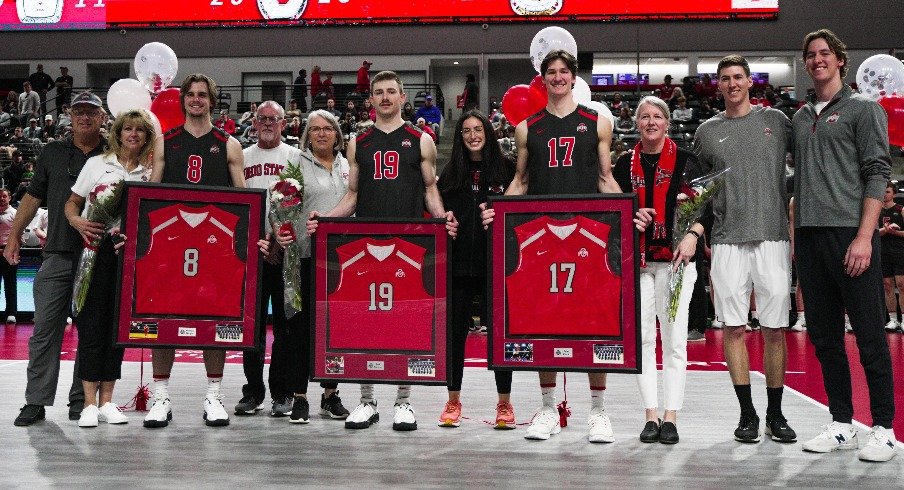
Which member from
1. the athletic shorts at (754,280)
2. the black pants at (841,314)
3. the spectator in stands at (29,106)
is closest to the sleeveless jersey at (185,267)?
the athletic shorts at (754,280)

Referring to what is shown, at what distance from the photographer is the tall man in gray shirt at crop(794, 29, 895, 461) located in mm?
4070

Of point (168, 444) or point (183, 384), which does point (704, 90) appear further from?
point (168, 444)

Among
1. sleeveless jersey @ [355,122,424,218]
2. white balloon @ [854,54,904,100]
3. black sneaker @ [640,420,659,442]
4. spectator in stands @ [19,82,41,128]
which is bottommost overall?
black sneaker @ [640,420,659,442]

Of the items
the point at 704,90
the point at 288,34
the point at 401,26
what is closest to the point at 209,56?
the point at 288,34

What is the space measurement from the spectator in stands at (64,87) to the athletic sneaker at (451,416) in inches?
805

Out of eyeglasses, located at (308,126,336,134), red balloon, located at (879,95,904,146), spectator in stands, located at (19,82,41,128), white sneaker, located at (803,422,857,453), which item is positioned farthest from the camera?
spectator in stands, located at (19,82,41,128)

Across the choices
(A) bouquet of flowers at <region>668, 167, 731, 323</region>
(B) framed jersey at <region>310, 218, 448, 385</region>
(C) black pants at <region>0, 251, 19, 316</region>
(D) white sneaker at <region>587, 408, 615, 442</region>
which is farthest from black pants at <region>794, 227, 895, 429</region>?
(C) black pants at <region>0, 251, 19, 316</region>

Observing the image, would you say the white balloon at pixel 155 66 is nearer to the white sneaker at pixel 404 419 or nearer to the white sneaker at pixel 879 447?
the white sneaker at pixel 404 419

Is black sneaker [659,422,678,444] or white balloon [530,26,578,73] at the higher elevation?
white balloon [530,26,578,73]

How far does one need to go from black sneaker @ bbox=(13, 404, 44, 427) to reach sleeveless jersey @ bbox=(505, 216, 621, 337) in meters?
2.63

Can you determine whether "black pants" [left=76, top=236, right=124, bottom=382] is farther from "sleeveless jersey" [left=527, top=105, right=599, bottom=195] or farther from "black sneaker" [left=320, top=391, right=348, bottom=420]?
"sleeveless jersey" [left=527, top=105, right=599, bottom=195]

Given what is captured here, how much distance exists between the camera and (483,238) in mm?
4797

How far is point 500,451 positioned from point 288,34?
70.8 feet

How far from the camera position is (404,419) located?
4.61 m
